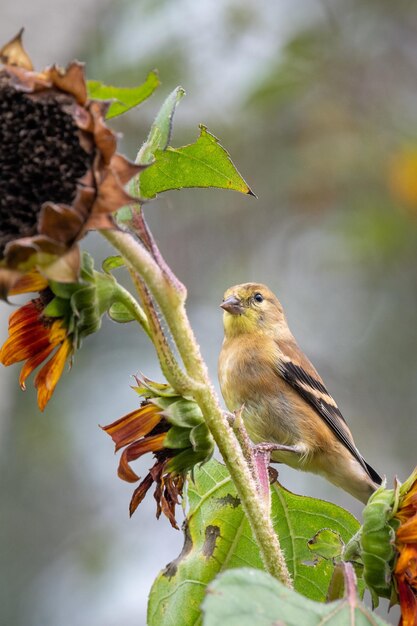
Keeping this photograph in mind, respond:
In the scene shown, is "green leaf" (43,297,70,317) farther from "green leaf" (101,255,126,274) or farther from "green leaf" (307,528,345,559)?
"green leaf" (307,528,345,559)

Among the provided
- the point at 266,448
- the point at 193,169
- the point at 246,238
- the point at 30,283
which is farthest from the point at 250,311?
the point at 246,238

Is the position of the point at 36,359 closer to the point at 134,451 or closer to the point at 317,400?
the point at 134,451

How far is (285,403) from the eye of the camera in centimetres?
322

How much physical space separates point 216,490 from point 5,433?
449 centimetres

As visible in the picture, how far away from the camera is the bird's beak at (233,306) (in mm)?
3611

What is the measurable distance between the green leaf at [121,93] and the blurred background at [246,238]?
3961 mm

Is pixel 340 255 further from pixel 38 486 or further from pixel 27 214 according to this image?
pixel 27 214

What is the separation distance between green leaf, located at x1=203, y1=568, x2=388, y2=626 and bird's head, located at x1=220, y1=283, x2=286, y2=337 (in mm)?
2537

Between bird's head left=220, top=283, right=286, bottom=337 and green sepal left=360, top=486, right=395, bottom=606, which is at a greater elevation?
bird's head left=220, top=283, right=286, bottom=337

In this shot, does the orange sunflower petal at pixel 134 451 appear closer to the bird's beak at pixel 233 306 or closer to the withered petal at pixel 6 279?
the withered petal at pixel 6 279

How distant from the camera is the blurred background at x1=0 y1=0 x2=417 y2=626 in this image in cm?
536

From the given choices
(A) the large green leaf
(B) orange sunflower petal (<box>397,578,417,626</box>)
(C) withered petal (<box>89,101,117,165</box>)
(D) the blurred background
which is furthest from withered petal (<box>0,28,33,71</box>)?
(D) the blurred background

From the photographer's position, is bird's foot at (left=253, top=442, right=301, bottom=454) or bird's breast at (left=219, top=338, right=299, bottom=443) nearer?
bird's foot at (left=253, top=442, right=301, bottom=454)

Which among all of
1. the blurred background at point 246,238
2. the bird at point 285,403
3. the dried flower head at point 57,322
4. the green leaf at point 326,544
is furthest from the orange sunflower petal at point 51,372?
the blurred background at point 246,238
